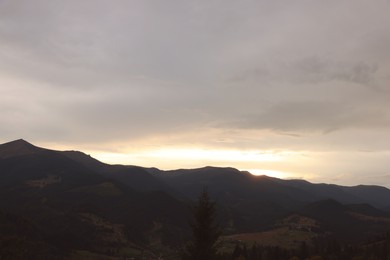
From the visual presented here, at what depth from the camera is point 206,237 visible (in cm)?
4550

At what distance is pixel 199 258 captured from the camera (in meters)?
44.0

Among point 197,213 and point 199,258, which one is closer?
point 199,258

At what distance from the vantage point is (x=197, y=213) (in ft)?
154

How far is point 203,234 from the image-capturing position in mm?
45594

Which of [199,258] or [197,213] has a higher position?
[197,213]

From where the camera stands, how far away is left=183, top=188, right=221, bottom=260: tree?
44.2 meters

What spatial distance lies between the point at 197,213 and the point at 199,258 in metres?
5.10

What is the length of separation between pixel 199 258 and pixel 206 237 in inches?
98.9

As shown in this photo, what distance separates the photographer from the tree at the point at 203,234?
4425 cm

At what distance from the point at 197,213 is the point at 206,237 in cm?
290
